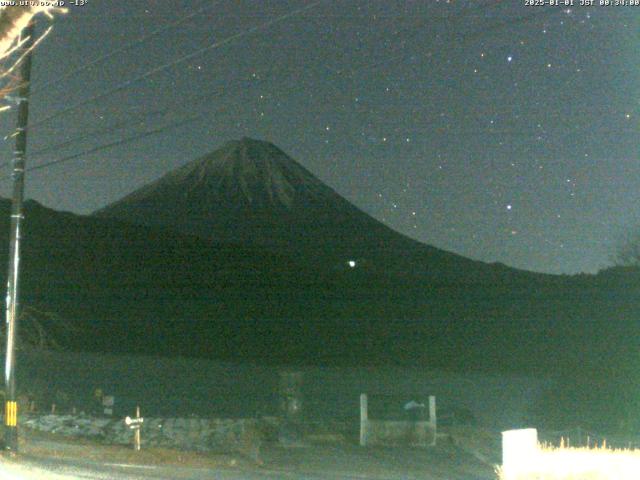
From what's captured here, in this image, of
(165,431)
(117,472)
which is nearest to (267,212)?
(165,431)

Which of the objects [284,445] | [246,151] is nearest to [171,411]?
[284,445]

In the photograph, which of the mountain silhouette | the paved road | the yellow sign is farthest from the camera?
the mountain silhouette

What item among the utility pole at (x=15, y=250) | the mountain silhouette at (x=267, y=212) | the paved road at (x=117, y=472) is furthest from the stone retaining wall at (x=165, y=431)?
the mountain silhouette at (x=267, y=212)

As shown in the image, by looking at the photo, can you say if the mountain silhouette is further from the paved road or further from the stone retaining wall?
the paved road

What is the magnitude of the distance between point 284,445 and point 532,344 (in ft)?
62.3

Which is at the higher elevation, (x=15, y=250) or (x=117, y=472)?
(x=15, y=250)

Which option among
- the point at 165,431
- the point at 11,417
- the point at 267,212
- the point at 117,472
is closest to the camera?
the point at 117,472

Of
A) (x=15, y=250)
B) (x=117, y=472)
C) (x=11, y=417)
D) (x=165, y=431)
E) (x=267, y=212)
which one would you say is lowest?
(x=165, y=431)

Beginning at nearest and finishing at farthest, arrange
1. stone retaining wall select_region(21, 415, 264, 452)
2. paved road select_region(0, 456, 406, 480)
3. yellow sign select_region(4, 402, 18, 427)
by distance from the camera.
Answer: paved road select_region(0, 456, 406, 480), yellow sign select_region(4, 402, 18, 427), stone retaining wall select_region(21, 415, 264, 452)

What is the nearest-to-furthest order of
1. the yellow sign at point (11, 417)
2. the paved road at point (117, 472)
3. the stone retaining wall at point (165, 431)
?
the paved road at point (117, 472), the yellow sign at point (11, 417), the stone retaining wall at point (165, 431)

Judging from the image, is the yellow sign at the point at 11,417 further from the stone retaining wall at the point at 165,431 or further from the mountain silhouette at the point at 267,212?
the mountain silhouette at the point at 267,212

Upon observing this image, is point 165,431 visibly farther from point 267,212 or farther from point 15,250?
point 267,212

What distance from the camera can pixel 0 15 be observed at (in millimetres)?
5781

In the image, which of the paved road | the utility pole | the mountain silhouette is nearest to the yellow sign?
the utility pole
